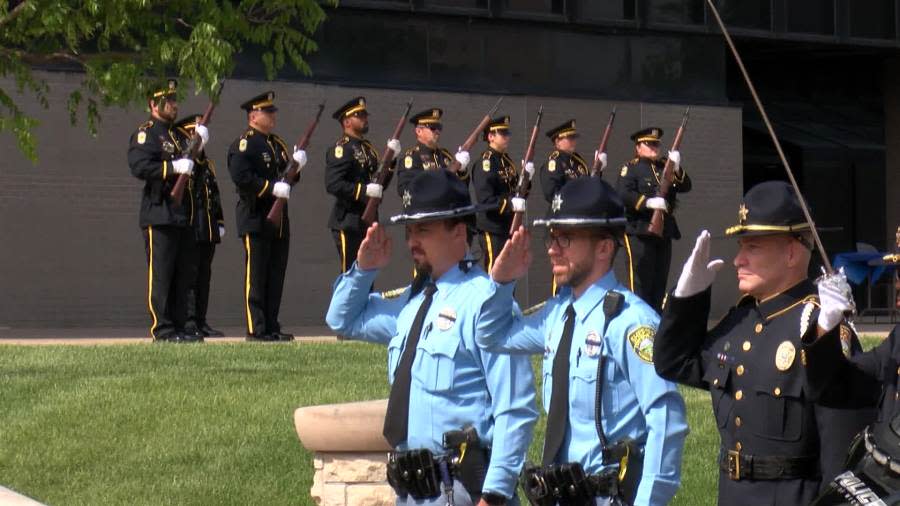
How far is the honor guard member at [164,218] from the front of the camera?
1515 centimetres

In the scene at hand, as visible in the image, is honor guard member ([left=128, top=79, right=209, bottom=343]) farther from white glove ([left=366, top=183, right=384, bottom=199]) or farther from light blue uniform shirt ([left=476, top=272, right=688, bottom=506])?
light blue uniform shirt ([left=476, top=272, right=688, bottom=506])

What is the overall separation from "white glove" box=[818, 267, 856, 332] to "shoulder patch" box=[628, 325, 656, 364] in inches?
33.8

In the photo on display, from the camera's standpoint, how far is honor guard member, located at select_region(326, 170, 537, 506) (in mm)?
5629

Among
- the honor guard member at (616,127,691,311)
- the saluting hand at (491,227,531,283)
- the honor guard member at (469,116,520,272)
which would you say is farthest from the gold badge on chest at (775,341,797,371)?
the honor guard member at (616,127,691,311)

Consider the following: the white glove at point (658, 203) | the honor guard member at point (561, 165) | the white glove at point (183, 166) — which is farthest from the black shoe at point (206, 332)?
the white glove at point (658, 203)

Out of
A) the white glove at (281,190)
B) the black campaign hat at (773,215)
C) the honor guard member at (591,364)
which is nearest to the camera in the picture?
the black campaign hat at (773,215)

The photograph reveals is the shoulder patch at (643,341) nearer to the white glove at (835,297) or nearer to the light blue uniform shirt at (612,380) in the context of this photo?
the light blue uniform shirt at (612,380)

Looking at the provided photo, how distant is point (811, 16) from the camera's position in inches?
1008

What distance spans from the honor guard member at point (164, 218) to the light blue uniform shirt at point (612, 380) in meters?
9.68

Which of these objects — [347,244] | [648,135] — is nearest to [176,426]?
[347,244]

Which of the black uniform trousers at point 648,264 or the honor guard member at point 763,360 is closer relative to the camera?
→ the honor guard member at point 763,360

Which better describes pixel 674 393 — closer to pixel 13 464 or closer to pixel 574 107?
pixel 13 464

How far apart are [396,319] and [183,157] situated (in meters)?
9.22

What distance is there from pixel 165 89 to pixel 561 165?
21.0 feet
